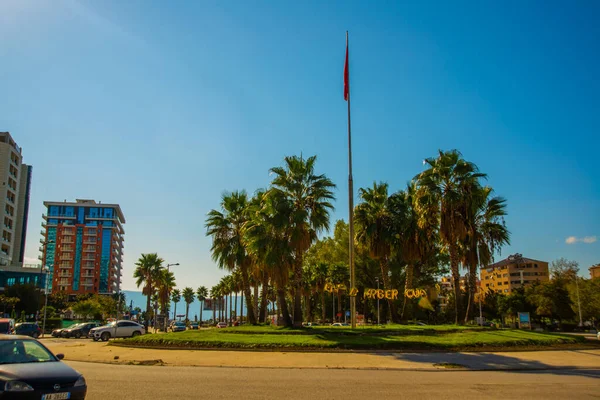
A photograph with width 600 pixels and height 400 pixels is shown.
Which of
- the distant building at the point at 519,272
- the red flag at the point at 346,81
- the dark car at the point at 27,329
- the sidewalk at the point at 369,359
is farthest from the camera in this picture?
the distant building at the point at 519,272

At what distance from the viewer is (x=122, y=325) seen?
1497 inches

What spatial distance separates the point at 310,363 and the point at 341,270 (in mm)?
A: 43471

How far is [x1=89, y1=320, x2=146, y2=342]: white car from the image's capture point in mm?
36469

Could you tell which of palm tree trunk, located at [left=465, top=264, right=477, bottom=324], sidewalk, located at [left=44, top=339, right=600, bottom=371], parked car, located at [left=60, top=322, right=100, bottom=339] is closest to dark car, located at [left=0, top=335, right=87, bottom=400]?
sidewalk, located at [left=44, top=339, right=600, bottom=371]

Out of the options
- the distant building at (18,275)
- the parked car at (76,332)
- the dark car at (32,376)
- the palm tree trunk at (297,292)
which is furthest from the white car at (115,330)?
the distant building at (18,275)

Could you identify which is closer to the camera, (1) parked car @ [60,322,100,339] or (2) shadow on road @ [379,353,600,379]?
(2) shadow on road @ [379,353,600,379]

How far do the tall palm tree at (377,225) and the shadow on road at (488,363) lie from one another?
1696cm

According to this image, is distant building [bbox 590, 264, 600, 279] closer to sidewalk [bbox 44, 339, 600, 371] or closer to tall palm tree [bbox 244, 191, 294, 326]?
sidewalk [bbox 44, 339, 600, 371]

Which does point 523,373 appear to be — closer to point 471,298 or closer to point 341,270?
point 471,298

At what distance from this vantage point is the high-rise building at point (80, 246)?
140 metres

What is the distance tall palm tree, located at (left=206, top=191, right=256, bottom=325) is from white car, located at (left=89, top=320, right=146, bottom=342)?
8815 millimetres

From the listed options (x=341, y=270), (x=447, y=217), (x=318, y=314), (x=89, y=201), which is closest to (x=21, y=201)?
(x=89, y=201)

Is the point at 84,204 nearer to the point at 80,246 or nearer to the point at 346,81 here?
the point at 80,246

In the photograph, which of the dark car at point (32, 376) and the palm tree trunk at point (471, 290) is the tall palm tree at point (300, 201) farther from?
the dark car at point (32, 376)
